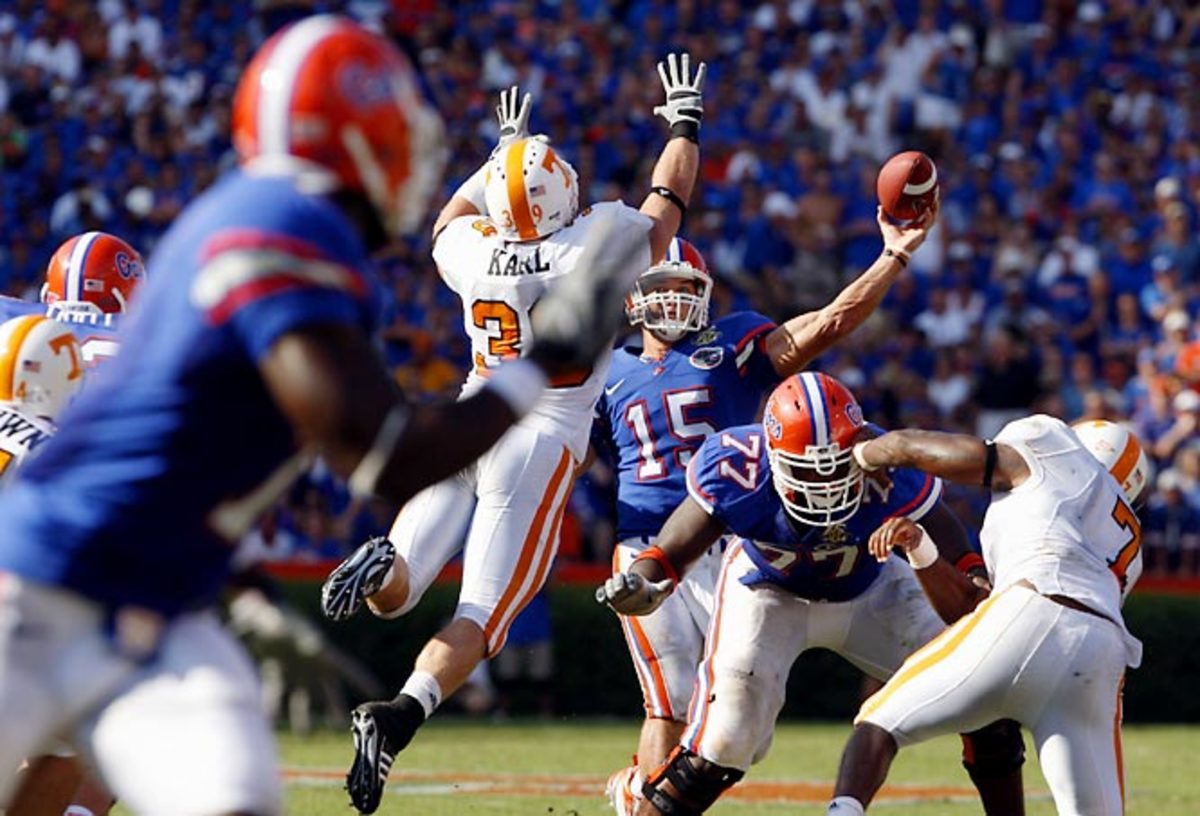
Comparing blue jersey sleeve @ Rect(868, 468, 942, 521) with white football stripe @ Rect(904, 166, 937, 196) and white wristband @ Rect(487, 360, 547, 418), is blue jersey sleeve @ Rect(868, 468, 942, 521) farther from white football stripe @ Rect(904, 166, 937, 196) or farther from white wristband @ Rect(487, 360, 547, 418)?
white wristband @ Rect(487, 360, 547, 418)

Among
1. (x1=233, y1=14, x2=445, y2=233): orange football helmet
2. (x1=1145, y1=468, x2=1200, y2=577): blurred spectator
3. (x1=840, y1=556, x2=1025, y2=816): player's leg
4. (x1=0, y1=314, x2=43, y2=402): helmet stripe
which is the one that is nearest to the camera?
(x1=233, y1=14, x2=445, y2=233): orange football helmet

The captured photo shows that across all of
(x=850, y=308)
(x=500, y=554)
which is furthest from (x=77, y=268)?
(x=850, y=308)

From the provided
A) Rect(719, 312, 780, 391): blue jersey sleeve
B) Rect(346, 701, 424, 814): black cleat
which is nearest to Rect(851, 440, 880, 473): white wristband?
Rect(346, 701, 424, 814): black cleat

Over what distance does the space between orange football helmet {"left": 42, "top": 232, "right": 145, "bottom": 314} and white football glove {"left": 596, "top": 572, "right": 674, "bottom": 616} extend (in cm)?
211

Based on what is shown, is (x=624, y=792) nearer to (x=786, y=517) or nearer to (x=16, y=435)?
(x=786, y=517)

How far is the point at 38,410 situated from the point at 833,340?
3277mm

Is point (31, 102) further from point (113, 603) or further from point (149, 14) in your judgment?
point (113, 603)

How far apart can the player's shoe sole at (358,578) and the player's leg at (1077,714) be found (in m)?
2.35

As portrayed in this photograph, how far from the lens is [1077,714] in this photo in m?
5.92

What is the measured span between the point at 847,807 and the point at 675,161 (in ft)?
8.25

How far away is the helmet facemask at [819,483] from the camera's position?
6.48 m

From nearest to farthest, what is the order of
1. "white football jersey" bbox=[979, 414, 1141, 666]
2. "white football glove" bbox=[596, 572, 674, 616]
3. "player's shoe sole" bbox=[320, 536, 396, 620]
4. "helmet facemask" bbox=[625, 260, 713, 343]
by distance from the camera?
1. "white football jersey" bbox=[979, 414, 1141, 666]
2. "white football glove" bbox=[596, 572, 674, 616]
3. "player's shoe sole" bbox=[320, 536, 396, 620]
4. "helmet facemask" bbox=[625, 260, 713, 343]

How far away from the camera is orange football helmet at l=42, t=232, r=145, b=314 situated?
7.49 metres

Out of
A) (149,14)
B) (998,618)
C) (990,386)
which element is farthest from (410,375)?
(998,618)
